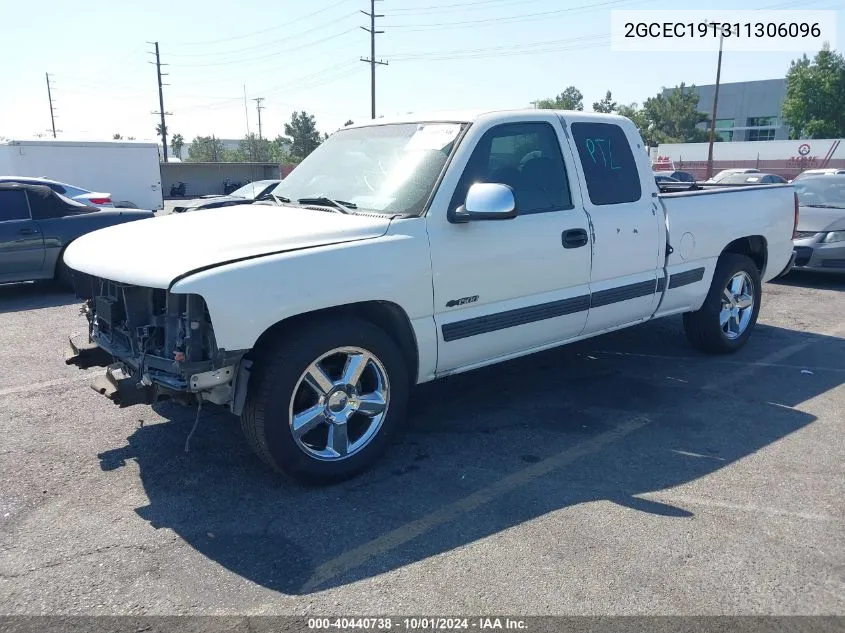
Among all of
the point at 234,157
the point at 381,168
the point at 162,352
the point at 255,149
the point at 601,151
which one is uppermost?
the point at 255,149

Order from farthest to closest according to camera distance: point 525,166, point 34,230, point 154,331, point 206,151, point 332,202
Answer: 1. point 206,151
2. point 34,230
3. point 525,166
4. point 332,202
5. point 154,331

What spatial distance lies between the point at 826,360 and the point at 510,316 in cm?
357

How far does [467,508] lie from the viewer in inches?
141

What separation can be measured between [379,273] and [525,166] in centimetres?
144

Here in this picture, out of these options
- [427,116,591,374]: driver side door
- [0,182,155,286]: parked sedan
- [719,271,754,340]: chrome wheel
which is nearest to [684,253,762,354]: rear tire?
[719,271,754,340]: chrome wheel

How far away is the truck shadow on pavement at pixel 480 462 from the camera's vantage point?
3.27 metres

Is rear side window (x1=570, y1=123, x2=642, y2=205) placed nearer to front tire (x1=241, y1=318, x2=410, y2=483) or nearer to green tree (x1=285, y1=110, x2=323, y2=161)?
front tire (x1=241, y1=318, x2=410, y2=483)

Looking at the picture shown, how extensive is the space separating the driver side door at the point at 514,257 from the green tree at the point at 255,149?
7903cm

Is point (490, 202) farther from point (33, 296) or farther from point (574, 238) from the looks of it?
point (33, 296)

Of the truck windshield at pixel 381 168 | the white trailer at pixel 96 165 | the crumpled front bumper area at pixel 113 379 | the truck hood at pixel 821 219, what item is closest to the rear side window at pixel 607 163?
the truck windshield at pixel 381 168

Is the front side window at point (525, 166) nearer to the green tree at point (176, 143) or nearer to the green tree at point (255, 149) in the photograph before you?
the green tree at point (255, 149)

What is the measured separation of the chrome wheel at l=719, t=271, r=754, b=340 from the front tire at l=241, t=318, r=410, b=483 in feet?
11.7

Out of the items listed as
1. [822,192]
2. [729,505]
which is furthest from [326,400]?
[822,192]

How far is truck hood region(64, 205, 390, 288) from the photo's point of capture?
11.2ft
